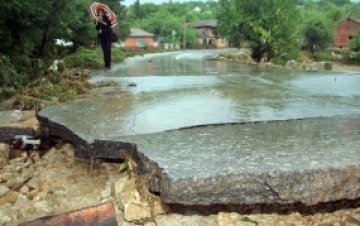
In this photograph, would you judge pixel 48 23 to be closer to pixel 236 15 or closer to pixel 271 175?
pixel 271 175

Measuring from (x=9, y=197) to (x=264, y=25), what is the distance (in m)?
19.7

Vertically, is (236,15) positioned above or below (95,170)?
above

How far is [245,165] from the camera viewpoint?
2957 mm

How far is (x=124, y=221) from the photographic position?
121 inches

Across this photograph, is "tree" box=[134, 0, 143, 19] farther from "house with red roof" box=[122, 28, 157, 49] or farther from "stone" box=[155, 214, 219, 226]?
"stone" box=[155, 214, 219, 226]

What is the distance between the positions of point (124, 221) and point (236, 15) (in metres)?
20.0

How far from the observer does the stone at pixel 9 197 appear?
3.46 metres

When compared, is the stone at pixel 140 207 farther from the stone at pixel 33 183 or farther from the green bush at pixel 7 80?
the green bush at pixel 7 80

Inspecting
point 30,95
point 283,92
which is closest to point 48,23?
point 30,95

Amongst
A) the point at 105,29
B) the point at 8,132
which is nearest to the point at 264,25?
the point at 105,29

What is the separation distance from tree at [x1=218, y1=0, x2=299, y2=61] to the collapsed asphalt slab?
18.1m

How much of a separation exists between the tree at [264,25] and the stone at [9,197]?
1868 centimetres

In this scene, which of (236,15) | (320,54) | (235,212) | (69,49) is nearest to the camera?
(235,212)

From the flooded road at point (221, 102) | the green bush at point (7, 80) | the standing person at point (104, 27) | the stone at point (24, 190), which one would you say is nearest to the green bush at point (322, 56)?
the standing person at point (104, 27)
